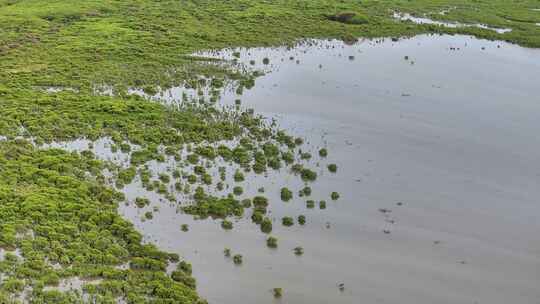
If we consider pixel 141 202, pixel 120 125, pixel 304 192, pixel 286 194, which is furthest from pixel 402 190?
pixel 120 125

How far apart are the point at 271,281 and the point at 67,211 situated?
1089 cm

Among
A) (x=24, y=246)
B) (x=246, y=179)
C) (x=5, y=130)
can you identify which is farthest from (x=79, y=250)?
(x=5, y=130)

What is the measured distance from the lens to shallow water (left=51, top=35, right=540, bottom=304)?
2359cm

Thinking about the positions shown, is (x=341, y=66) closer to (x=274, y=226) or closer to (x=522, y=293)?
(x=274, y=226)

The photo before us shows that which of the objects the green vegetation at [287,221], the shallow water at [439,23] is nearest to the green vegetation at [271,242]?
the green vegetation at [287,221]

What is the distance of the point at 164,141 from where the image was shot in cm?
3359

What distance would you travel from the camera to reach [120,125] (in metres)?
35.1

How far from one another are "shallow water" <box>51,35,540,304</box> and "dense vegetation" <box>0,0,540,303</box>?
100 centimetres

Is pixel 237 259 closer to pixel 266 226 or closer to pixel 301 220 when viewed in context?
pixel 266 226

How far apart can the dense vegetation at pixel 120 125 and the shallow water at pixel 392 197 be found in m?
1.00

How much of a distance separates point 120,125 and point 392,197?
60.2 ft

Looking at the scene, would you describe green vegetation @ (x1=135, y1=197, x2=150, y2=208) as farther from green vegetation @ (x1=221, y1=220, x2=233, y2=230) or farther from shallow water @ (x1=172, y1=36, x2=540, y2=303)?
green vegetation @ (x1=221, y1=220, x2=233, y2=230)

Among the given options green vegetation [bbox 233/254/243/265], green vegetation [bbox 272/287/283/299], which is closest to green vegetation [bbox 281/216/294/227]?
green vegetation [bbox 233/254/243/265]

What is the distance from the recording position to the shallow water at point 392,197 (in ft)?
77.4
